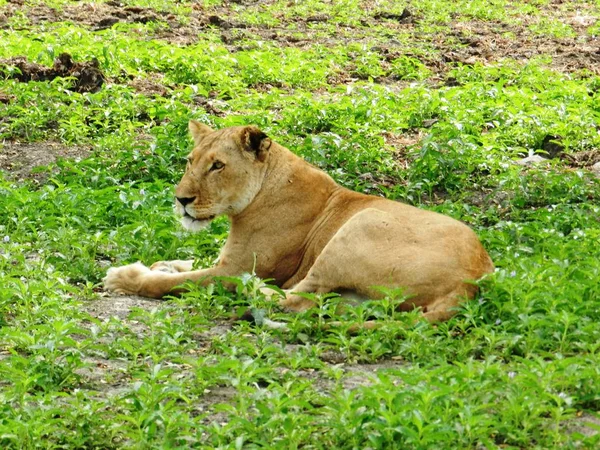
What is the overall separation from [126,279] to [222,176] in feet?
3.07

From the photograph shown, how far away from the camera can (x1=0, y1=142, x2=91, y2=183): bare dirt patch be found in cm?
1029

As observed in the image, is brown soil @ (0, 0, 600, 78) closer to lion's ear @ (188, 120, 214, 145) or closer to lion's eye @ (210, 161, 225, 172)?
lion's ear @ (188, 120, 214, 145)

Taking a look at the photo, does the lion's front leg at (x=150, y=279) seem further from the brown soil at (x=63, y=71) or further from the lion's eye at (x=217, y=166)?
the brown soil at (x=63, y=71)

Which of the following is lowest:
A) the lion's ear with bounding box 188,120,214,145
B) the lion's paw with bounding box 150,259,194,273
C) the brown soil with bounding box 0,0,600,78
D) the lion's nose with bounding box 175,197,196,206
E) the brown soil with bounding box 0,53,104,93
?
the brown soil with bounding box 0,0,600,78

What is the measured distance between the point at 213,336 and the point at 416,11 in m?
13.6

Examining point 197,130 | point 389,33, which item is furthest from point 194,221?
point 389,33

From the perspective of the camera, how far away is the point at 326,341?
6.26m

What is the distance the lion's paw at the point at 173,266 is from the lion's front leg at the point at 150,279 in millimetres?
227

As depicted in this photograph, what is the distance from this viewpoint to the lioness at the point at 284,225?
677 centimetres

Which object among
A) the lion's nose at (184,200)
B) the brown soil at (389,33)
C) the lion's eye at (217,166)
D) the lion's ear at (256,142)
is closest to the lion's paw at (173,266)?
the lion's nose at (184,200)

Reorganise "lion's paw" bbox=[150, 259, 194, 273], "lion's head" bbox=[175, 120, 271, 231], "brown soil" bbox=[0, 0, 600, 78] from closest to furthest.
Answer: "lion's head" bbox=[175, 120, 271, 231]
"lion's paw" bbox=[150, 259, 194, 273]
"brown soil" bbox=[0, 0, 600, 78]

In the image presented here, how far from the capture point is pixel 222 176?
24.3 ft

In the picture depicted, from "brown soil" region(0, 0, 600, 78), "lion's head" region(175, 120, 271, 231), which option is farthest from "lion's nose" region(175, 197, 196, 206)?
"brown soil" region(0, 0, 600, 78)

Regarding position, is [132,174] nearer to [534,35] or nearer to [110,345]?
[110,345]
